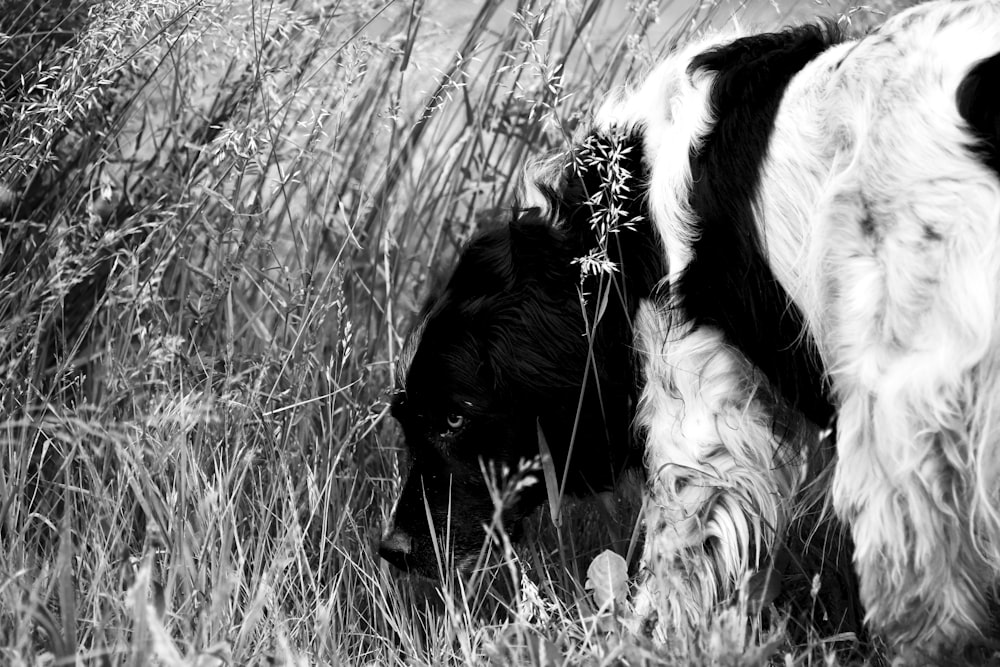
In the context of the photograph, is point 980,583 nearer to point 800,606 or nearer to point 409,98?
point 800,606

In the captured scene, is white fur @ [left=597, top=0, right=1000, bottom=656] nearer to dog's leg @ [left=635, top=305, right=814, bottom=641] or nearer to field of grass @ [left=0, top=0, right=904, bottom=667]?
dog's leg @ [left=635, top=305, right=814, bottom=641]

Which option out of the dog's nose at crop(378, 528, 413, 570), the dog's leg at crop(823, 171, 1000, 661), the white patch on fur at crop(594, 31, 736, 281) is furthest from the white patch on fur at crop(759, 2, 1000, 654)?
the dog's nose at crop(378, 528, 413, 570)

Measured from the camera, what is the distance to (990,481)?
5.96 ft

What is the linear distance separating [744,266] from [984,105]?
1.65 feet

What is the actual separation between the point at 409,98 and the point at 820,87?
1.77 metres

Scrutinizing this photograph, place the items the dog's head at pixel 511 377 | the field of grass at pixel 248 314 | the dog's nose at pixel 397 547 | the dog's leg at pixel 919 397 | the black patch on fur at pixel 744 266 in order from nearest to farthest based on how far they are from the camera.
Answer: the dog's leg at pixel 919 397, the black patch on fur at pixel 744 266, the field of grass at pixel 248 314, the dog's head at pixel 511 377, the dog's nose at pixel 397 547

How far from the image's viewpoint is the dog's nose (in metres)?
2.48

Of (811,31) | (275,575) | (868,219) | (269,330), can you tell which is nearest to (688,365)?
(868,219)

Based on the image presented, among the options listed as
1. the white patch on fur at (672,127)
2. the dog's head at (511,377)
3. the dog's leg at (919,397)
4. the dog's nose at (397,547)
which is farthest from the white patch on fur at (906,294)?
the dog's nose at (397,547)

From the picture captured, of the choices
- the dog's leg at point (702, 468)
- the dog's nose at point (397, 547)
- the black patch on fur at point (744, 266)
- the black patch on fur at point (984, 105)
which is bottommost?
the dog's nose at point (397, 547)

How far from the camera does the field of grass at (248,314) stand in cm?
222

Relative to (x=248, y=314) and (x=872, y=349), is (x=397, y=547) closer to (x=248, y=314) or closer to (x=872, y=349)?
(x=248, y=314)

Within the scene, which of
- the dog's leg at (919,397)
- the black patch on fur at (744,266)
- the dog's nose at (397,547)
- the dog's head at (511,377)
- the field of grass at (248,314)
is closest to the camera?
the dog's leg at (919,397)

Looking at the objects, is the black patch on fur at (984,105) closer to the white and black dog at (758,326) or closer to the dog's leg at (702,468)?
the white and black dog at (758,326)
